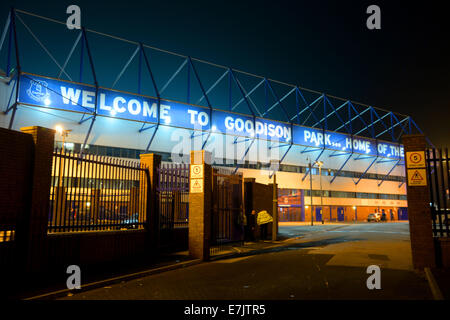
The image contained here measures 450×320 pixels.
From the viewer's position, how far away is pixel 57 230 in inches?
393

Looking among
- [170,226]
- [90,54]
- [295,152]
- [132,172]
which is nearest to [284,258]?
[170,226]

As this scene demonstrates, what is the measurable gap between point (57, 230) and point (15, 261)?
1444 mm

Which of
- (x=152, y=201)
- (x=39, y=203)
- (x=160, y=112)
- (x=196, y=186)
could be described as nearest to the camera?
(x=39, y=203)

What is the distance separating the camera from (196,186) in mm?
13125

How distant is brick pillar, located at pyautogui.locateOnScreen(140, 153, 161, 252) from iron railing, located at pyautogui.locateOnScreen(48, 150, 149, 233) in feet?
0.27

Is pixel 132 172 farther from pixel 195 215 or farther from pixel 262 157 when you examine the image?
pixel 262 157

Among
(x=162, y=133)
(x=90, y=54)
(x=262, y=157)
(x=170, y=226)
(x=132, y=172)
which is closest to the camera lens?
(x=132, y=172)

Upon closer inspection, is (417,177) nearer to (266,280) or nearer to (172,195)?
(266,280)

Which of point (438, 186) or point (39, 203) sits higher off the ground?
point (438, 186)

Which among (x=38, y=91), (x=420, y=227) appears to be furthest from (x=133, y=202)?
(x=38, y=91)

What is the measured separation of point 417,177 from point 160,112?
2621 cm

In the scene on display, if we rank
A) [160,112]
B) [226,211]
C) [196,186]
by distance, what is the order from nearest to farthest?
[196,186] → [226,211] → [160,112]

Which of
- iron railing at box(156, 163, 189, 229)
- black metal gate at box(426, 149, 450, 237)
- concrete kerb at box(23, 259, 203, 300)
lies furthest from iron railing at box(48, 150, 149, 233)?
black metal gate at box(426, 149, 450, 237)

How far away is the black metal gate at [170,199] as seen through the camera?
1387cm
